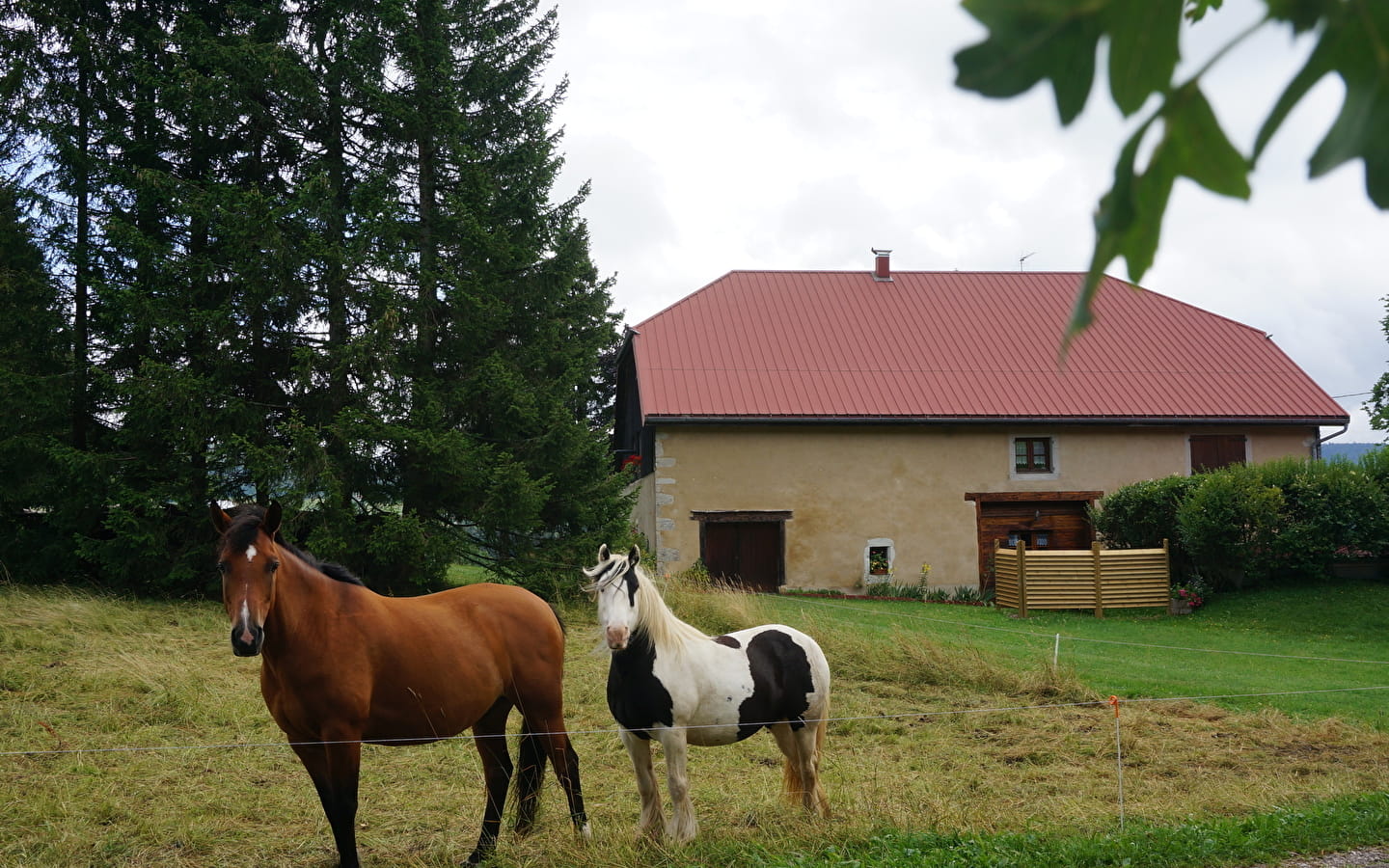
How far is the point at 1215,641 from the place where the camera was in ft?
45.1

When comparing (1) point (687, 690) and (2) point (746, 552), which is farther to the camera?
(2) point (746, 552)

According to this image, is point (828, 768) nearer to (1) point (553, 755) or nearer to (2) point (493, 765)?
(1) point (553, 755)

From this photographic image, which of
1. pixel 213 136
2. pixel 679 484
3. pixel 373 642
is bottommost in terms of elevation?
pixel 373 642

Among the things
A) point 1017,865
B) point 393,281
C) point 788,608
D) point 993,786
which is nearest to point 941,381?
point 788,608

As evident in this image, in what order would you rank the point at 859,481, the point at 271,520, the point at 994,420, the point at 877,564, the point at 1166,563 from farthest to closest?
1. the point at 994,420
2. the point at 859,481
3. the point at 877,564
4. the point at 1166,563
5. the point at 271,520

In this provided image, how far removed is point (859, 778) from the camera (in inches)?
249

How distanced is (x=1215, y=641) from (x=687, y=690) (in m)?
11.4

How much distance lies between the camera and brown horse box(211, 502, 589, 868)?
4.48 meters

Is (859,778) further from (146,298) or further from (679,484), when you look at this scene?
(679,484)

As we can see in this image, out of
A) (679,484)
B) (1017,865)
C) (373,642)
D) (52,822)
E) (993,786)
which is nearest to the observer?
(1017,865)

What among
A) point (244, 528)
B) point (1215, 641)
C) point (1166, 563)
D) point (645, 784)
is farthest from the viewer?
point (1166, 563)

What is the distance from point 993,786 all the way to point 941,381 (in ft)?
54.0

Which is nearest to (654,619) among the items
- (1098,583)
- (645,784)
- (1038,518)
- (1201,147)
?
(645,784)

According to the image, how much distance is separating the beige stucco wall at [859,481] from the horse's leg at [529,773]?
14.1 metres
